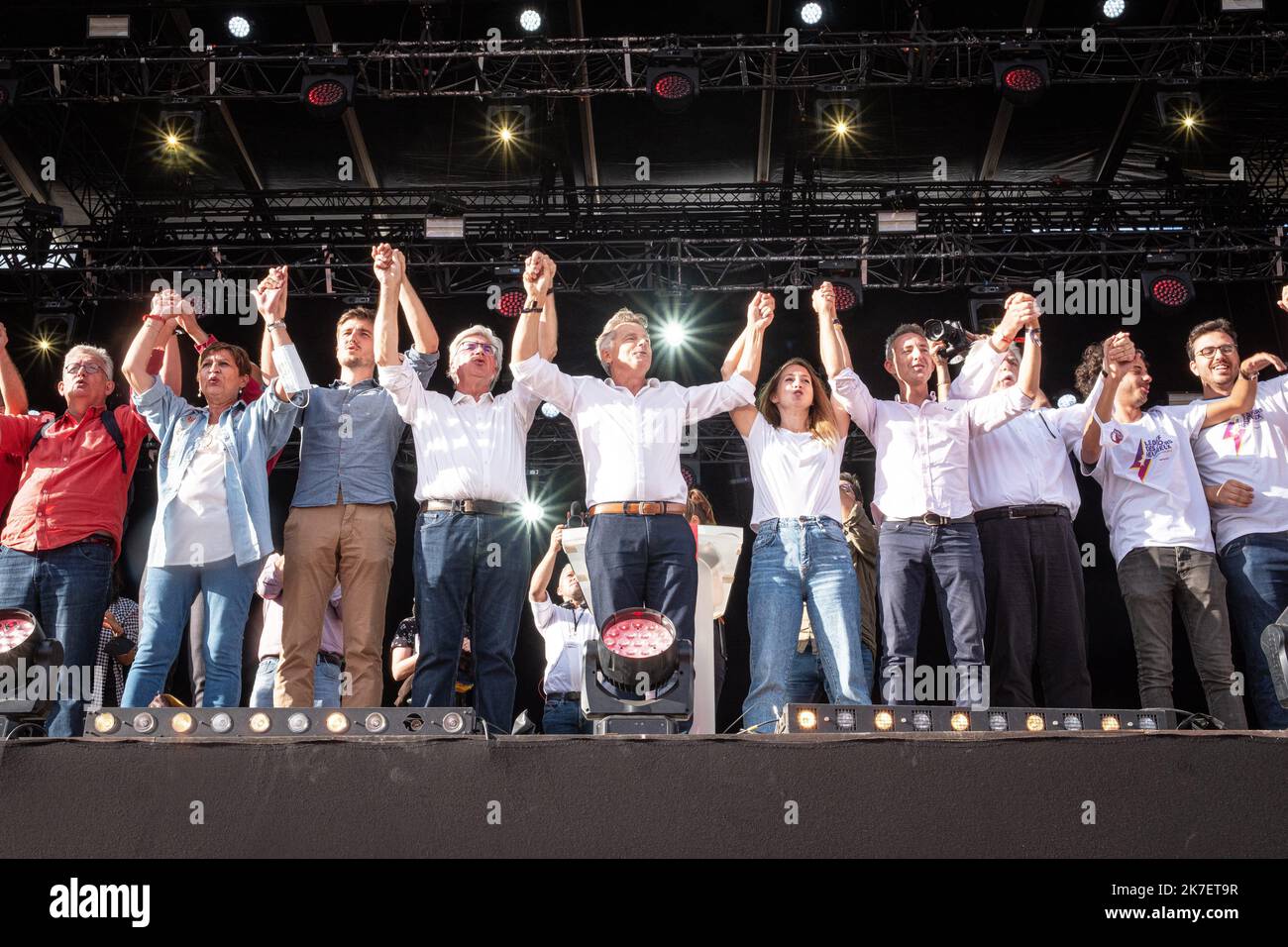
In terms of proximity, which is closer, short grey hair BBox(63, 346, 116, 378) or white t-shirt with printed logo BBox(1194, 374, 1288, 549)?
white t-shirt with printed logo BBox(1194, 374, 1288, 549)

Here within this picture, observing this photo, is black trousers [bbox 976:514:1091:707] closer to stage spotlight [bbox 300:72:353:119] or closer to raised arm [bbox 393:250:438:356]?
raised arm [bbox 393:250:438:356]

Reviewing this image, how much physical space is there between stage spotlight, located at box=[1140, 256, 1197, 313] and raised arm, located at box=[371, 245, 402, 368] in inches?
236

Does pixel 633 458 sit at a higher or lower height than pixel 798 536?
higher

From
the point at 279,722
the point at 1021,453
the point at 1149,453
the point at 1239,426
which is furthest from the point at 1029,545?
the point at 279,722

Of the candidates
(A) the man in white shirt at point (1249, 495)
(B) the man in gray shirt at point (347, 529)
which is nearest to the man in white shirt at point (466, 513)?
(B) the man in gray shirt at point (347, 529)

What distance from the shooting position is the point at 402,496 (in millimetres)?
10109

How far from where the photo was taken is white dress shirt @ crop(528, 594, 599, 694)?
5691 millimetres

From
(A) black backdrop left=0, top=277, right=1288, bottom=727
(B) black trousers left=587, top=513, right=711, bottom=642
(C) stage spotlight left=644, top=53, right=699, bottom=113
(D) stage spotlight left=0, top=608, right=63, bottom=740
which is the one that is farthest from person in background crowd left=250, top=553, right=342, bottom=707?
(A) black backdrop left=0, top=277, right=1288, bottom=727

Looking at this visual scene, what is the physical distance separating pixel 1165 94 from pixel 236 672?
22.7 feet

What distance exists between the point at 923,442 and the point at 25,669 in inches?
113

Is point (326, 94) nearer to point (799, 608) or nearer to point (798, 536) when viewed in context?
point (798, 536)

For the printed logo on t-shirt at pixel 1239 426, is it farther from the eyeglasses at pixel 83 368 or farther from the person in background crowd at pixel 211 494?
the eyeglasses at pixel 83 368

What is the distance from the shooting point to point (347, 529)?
4.21 m

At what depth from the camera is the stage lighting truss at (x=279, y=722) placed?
284 cm
